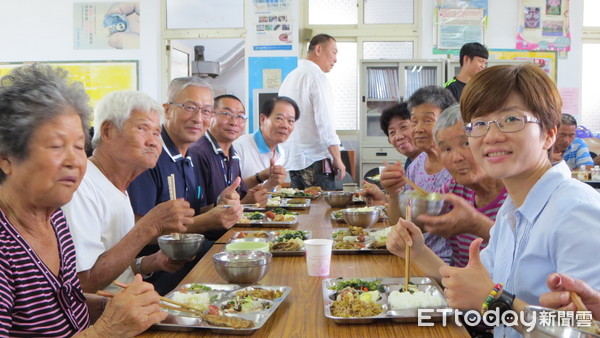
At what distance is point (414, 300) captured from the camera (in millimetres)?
1377

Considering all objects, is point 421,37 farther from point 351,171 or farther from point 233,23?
point 233,23

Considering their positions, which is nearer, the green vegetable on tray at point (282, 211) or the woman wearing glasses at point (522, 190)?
the woman wearing glasses at point (522, 190)

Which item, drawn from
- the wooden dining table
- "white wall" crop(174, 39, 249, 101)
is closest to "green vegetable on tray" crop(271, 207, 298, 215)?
the wooden dining table

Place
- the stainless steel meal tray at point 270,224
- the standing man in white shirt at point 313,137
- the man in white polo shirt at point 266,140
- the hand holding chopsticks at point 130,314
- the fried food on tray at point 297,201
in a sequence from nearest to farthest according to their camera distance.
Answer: the hand holding chopsticks at point 130,314 → the stainless steel meal tray at point 270,224 → the fried food on tray at point 297,201 → the man in white polo shirt at point 266,140 → the standing man in white shirt at point 313,137

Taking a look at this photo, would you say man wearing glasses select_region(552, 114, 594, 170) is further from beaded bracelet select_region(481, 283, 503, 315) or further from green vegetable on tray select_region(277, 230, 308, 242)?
beaded bracelet select_region(481, 283, 503, 315)

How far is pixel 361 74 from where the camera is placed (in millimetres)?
6609

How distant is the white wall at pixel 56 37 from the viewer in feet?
22.2

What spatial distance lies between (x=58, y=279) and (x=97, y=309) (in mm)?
297

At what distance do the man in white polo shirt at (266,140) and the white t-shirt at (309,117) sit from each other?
34 cm

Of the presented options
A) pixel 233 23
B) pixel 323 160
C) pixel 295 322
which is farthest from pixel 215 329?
pixel 233 23

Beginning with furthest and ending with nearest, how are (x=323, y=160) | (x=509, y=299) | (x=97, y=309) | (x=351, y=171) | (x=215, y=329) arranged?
(x=351, y=171)
(x=323, y=160)
(x=97, y=309)
(x=215, y=329)
(x=509, y=299)

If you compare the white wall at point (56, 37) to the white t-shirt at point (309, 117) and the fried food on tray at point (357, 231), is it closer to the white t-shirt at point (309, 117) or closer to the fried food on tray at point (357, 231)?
the white t-shirt at point (309, 117)

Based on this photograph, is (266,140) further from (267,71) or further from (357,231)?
(267,71)

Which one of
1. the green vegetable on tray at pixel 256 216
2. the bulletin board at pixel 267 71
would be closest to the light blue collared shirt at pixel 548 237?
the green vegetable on tray at pixel 256 216
